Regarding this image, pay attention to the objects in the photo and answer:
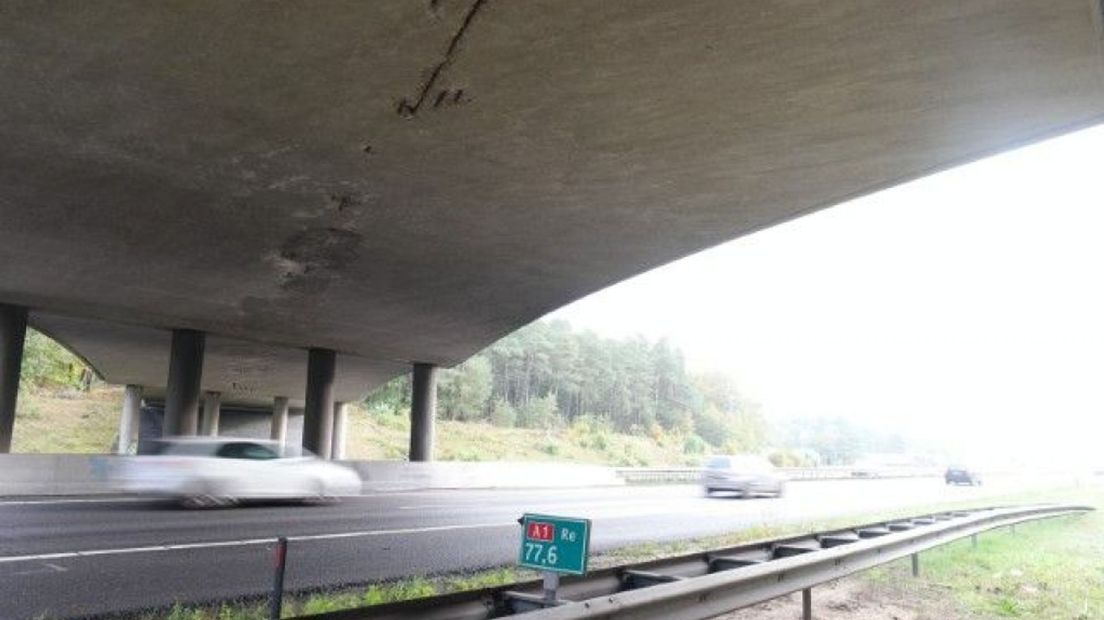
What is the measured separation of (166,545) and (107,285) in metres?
13.2

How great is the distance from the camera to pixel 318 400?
30.6 meters

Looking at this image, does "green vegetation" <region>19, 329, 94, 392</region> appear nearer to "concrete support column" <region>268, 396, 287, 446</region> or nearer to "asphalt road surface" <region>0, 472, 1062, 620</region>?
"concrete support column" <region>268, 396, 287, 446</region>

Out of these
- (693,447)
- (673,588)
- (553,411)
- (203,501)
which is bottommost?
(203,501)

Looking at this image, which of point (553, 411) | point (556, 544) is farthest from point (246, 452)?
point (553, 411)

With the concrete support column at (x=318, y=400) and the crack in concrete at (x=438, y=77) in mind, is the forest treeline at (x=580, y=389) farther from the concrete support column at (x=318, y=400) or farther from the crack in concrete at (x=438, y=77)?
the crack in concrete at (x=438, y=77)

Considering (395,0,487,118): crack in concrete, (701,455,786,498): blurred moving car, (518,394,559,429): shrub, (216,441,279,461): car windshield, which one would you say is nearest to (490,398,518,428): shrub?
(518,394,559,429): shrub

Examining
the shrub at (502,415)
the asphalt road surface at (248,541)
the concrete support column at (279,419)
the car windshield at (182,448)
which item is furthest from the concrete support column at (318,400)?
the shrub at (502,415)

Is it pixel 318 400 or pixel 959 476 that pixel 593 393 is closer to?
pixel 959 476

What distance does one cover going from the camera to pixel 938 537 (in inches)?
355

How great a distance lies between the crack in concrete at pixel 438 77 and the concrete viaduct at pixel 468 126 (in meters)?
0.04

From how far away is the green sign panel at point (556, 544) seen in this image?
415 centimetres

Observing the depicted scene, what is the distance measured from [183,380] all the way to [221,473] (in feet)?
38.5

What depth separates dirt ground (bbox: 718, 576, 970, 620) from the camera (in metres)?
6.93

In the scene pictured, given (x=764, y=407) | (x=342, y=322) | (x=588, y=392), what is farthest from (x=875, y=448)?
(x=342, y=322)
